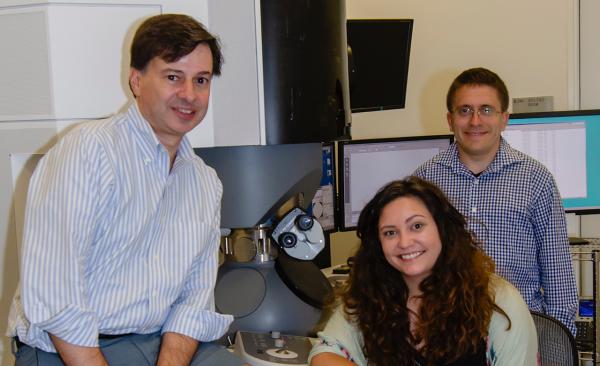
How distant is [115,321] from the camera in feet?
4.37

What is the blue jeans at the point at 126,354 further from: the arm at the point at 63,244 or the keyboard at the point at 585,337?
the keyboard at the point at 585,337

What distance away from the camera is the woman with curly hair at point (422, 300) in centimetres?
148

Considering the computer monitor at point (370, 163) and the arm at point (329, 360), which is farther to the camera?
the computer monitor at point (370, 163)

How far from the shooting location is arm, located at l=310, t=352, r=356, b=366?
1.49m

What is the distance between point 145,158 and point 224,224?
1.04 feet

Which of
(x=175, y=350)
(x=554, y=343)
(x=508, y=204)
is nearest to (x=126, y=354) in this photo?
(x=175, y=350)

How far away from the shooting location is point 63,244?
1.25 m

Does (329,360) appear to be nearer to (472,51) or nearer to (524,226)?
(524,226)

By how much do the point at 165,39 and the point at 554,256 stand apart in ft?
3.96

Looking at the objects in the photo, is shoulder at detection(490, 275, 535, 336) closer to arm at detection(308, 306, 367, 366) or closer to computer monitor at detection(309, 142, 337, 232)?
arm at detection(308, 306, 367, 366)

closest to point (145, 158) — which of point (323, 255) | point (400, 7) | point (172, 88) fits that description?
point (172, 88)

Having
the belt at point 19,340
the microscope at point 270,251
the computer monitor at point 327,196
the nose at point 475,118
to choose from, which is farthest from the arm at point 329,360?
the computer monitor at point 327,196

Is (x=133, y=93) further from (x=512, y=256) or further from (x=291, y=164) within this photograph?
(x=512, y=256)

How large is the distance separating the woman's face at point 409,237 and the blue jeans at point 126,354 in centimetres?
40
